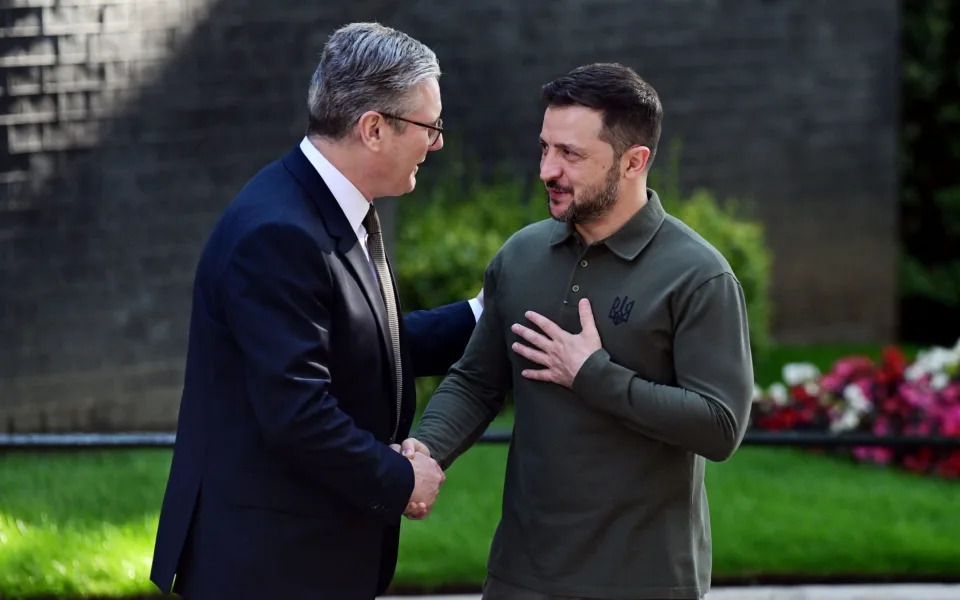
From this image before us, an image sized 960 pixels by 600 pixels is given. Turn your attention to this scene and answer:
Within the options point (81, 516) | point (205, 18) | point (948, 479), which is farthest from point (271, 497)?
point (205, 18)

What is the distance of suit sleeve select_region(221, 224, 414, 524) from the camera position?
314 cm

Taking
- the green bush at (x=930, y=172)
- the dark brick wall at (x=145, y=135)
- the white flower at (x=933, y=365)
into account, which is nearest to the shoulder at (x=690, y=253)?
the white flower at (x=933, y=365)

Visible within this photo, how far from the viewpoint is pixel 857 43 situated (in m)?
12.4

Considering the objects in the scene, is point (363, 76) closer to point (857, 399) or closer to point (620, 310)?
point (620, 310)

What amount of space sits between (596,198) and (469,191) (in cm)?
755

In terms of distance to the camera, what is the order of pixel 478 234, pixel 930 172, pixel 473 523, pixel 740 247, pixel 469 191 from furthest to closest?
pixel 930 172 < pixel 469 191 < pixel 740 247 < pixel 478 234 < pixel 473 523

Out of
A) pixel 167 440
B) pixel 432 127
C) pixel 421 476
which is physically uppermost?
pixel 432 127

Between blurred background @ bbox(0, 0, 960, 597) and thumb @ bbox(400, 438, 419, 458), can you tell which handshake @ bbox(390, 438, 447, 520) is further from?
blurred background @ bbox(0, 0, 960, 597)

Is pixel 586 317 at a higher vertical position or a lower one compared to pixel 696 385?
higher

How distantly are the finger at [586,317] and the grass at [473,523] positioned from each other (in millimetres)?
2611

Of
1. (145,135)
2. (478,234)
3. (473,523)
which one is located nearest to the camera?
(473,523)

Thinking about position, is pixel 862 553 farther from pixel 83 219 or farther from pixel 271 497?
pixel 83 219

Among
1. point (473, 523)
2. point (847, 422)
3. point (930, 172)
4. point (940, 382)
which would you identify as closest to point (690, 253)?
point (473, 523)

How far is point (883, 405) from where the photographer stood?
25.4 feet
